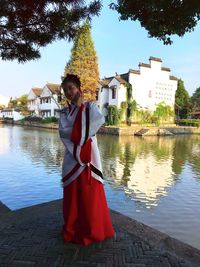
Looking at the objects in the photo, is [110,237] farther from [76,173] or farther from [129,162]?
[129,162]

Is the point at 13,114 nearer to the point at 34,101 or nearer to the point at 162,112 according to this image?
the point at 34,101

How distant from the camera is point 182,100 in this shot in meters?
56.7

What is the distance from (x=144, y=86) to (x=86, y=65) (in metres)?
7.67

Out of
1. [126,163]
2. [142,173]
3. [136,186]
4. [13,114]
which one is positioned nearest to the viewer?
[136,186]

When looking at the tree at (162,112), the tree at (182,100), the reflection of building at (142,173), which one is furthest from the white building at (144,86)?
the reflection of building at (142,173)

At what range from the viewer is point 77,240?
12.9 ft

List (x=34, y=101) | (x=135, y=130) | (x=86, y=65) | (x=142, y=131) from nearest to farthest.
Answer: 1. (x=142, y=131)
2. (x=135, y=130)
3. (x=86, y=65)
4. (x=34, y=101)

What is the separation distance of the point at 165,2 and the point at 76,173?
224 cm

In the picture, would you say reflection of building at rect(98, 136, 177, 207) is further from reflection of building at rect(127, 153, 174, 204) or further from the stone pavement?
the stone pavement

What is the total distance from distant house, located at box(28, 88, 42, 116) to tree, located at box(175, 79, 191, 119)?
24.6 metres

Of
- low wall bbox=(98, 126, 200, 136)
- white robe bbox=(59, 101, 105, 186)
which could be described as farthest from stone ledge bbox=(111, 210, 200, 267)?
low wall bbox=(98, 126, 200, 136)

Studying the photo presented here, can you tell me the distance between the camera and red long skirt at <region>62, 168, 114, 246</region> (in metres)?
3.89

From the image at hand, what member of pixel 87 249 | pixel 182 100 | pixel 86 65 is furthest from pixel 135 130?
pixel 87 249

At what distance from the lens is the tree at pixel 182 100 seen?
53644mm
